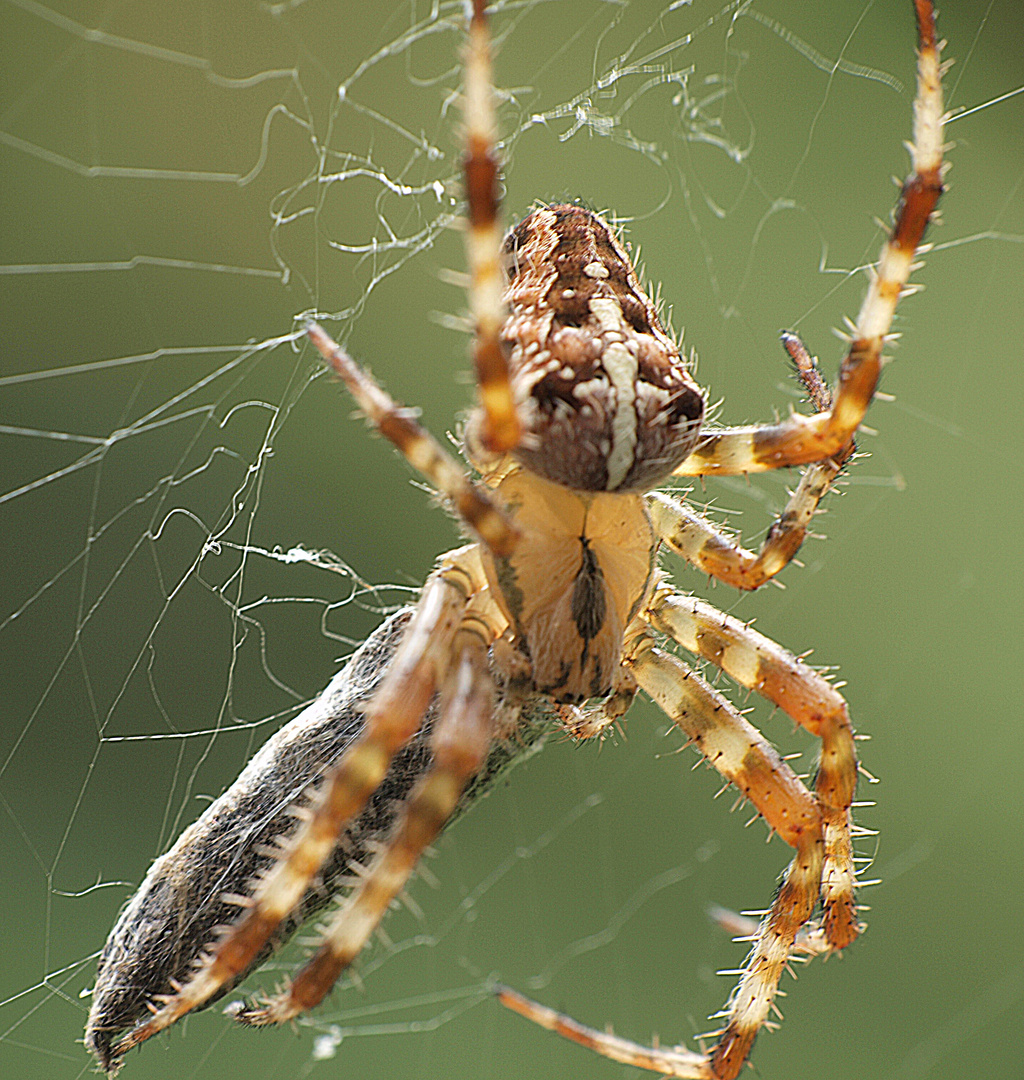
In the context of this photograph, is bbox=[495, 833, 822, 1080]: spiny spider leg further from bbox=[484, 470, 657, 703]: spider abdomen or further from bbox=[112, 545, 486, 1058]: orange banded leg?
bbox=[112, 545, 486, 1058]: orange banded leg

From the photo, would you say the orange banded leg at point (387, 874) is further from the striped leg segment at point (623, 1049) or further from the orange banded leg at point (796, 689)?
the striped leg segment at point (623, 1049)

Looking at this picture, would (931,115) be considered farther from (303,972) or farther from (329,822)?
(303,972)

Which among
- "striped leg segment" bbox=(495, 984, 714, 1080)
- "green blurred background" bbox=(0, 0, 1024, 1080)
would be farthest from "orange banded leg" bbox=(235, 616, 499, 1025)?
"striped leg segment" bbox=(495, 984, 714, 1080)

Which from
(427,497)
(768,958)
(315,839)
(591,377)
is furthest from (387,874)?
(427,497)

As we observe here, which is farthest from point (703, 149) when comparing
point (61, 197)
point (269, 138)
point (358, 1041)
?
point (358, 1041)

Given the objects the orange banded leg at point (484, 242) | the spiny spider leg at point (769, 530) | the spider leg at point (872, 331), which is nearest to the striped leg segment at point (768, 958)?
the spiny spider leg at point (769, 530)

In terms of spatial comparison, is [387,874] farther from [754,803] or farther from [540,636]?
[754,803]
